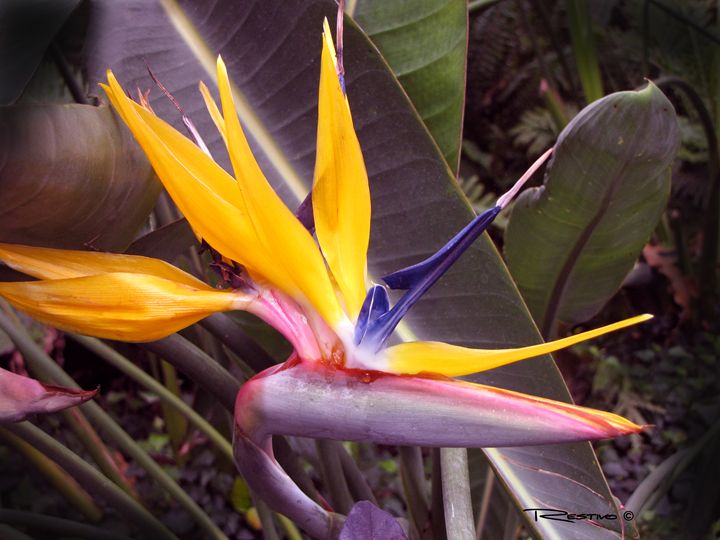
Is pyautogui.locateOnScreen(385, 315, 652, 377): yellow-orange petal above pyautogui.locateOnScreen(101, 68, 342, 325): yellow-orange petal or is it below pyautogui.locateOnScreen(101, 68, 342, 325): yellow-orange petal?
below

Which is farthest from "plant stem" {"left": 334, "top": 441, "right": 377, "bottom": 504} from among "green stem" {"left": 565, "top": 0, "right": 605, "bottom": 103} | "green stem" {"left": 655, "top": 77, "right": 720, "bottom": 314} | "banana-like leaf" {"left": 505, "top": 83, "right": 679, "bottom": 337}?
"green stem" {"left": 565, "top": 0, "right": 605, "bottom": 103}

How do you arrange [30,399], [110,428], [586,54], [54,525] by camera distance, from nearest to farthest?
[30,399], [54,525], [110,428], [586,54]

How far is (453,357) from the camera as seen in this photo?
290mm

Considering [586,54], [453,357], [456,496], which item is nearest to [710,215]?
[586,54]

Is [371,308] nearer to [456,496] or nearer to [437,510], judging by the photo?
[456,496]

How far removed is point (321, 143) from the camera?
318mm

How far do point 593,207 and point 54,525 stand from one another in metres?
0.48

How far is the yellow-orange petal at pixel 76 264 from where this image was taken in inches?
13.0

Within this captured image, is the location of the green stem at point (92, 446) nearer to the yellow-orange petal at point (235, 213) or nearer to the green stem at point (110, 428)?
the green stem at point (110, 428)

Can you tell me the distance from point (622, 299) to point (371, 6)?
1.07 meters

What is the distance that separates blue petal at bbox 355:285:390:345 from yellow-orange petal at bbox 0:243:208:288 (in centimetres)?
8

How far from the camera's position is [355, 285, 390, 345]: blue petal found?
310 mm

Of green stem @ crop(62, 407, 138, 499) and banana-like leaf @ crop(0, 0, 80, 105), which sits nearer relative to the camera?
banana-like leaf @ crop(0, 0, 80, 105)

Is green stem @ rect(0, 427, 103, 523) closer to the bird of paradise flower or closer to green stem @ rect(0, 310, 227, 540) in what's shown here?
green stem @ rect(0, 310, 227, 540)
